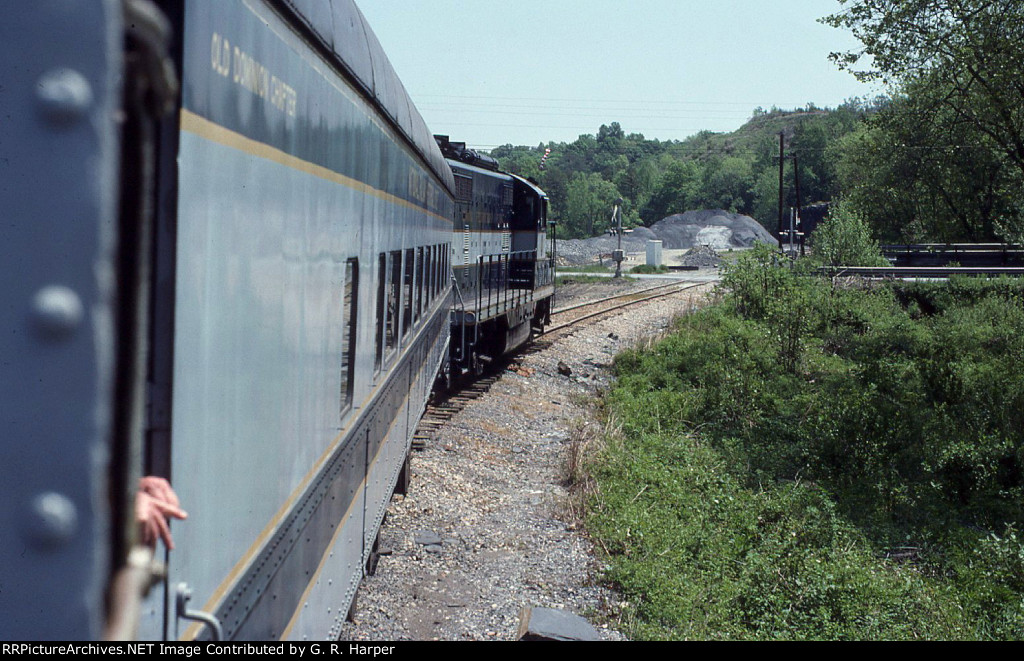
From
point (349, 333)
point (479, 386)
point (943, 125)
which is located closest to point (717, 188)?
point (943, 125)

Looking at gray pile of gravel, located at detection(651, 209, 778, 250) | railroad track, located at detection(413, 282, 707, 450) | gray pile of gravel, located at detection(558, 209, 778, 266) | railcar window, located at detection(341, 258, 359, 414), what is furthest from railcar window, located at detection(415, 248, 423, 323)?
gray pile of gravel, located at detection(651, 209, 778, 250)

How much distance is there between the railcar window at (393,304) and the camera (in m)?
6.48

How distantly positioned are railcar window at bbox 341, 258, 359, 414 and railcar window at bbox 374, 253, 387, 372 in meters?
0.93

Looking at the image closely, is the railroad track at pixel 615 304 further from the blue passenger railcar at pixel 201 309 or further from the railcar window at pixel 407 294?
the blue passenger railcar at pixel 201 309

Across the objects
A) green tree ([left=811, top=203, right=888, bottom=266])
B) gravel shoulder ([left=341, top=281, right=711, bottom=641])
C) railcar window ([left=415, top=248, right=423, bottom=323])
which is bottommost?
gravel shoulder ([left=341, top=281, right=711, bottom=641])

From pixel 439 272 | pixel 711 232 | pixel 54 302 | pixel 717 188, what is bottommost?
pixel 54 302

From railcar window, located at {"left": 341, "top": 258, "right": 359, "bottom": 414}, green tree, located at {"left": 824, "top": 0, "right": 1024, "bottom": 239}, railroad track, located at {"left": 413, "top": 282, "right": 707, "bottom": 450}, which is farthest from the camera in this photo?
green tree, located at {"left": 824, "top": 0, "right": 1024, "bottom": 239}

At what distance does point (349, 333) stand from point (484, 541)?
4765mm

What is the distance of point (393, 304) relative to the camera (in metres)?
6.86

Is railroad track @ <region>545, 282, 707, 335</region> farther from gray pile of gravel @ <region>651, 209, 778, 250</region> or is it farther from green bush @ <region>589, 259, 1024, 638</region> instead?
gray pile of gravel @ <region>651, 209, 778, 250</region>

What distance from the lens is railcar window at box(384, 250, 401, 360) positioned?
648 centimetres

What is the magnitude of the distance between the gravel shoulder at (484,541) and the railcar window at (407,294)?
2.10 metres

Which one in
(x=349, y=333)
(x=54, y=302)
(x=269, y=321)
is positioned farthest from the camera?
(x=349, y=333)

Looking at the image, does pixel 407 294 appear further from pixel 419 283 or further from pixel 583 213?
pixel 583 213
